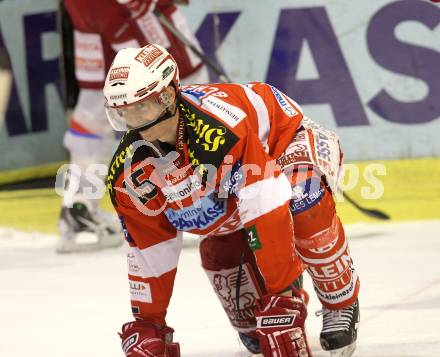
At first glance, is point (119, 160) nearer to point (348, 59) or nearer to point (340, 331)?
point (340, 331)

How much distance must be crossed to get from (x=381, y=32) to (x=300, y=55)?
40 centimetres

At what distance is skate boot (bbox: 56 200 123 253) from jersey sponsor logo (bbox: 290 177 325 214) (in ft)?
8.53

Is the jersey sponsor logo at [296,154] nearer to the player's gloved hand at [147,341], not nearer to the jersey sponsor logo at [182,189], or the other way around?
the jersey sponsor logo at [182,189]

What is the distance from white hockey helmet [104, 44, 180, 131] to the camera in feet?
9.20

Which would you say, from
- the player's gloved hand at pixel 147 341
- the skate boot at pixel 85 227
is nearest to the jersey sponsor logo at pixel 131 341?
the player's gloved hand at pixel 147 341

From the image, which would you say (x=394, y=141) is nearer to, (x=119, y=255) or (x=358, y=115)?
(x=358, y=115)

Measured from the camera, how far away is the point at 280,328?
2809 millimetres

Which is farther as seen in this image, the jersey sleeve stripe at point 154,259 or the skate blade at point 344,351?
the skate blade at point 344,351

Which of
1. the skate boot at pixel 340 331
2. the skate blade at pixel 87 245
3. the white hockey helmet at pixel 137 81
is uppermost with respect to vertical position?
the white hockey helmet at pixel 137 81

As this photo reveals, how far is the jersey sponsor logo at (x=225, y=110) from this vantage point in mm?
2889

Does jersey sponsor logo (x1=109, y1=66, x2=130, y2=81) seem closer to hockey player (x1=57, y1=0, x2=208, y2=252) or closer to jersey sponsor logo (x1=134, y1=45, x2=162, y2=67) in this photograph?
jersey sponsor logo (x1=134, y1=45, x2=162, y2=67)

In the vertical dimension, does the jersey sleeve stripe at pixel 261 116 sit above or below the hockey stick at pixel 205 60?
above

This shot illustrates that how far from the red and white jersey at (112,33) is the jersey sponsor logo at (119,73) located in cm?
253

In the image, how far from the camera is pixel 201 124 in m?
2.87
